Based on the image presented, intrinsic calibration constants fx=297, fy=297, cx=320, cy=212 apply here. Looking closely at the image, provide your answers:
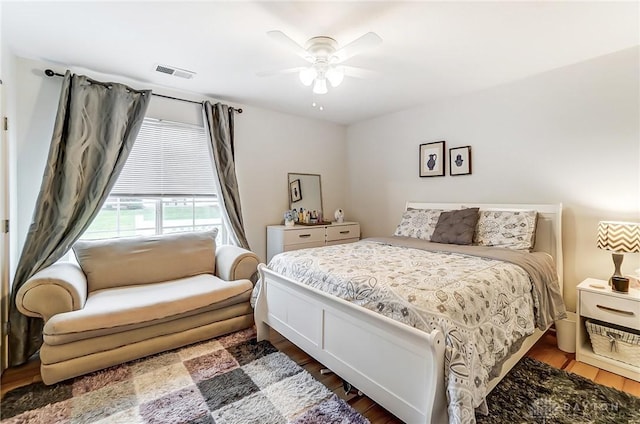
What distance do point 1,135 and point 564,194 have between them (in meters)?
4.49

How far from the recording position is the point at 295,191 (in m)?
4.23

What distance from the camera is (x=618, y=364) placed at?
2100mm

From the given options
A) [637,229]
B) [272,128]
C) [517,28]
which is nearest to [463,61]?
[517,28]

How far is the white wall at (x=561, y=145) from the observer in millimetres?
2416

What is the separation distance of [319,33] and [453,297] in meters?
1.91

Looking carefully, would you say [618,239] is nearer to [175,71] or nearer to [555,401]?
[555,401]

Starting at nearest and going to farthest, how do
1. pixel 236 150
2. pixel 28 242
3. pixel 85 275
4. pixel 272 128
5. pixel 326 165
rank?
pixel 28 242
pixel 85 275
pixel 236 150
pixel 272 128
pixel 326 165

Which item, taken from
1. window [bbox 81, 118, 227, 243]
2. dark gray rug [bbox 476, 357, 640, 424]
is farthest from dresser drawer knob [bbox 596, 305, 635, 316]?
window [bbox 81, 118, 227, 243]

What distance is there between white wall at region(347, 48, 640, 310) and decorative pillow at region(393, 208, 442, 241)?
1.22ft

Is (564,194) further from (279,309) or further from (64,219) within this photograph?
(64,219)

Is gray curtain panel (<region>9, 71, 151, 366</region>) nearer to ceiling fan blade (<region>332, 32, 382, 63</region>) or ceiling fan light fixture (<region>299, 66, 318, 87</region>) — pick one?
ceiling fan light fixture (<region>299, 66, 318, 87</region>)

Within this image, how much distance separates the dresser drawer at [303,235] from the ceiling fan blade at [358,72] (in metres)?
1.89

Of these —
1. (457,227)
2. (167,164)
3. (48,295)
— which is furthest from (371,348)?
(167,164)

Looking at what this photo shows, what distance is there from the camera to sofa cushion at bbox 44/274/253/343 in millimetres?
1960
